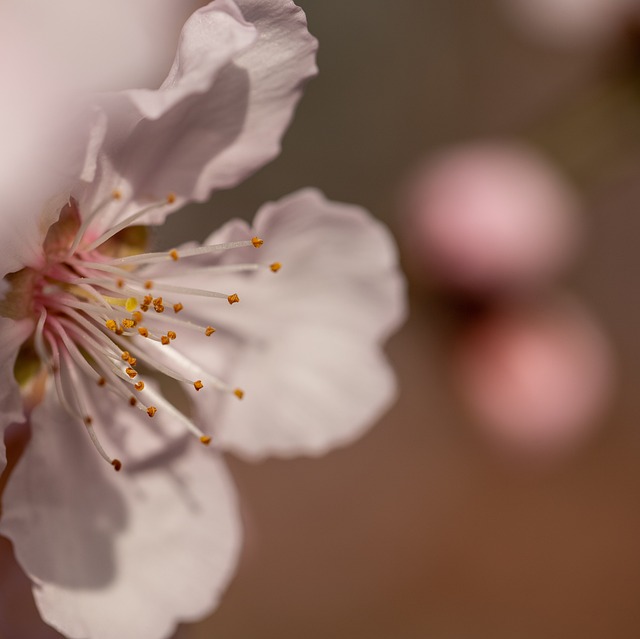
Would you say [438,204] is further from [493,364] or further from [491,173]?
[493,364]

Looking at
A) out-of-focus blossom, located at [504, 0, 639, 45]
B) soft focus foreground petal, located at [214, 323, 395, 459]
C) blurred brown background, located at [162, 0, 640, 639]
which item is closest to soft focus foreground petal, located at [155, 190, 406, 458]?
soft focus foreground petal, located at [214, 323, 395, 459]

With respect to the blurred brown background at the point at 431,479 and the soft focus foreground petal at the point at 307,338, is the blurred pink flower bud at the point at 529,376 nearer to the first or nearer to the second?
the soft focus foreground petal at the point at 307,338

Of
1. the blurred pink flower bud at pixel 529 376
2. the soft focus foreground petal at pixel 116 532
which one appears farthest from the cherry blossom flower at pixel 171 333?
the blurred pink flower bud at pixel 529 376

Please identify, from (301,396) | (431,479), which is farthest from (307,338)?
(431,479)

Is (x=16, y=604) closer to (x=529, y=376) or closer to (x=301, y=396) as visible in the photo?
(x=301, y=396)

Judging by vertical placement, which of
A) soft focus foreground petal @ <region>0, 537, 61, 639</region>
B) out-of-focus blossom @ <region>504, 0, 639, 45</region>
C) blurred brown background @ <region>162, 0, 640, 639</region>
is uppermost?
soft focus foreground petal @ <region>0, 537, 61, 639</region>

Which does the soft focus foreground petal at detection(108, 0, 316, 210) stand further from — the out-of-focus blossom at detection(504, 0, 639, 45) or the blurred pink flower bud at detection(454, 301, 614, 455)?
the out-of-focus blossom at detection(504, 0, 639, 45)

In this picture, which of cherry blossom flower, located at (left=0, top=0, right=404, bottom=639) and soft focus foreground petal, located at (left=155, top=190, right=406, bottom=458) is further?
soft focus foreground petal, located at (left=155, top=190, right=406, bottom=458)
